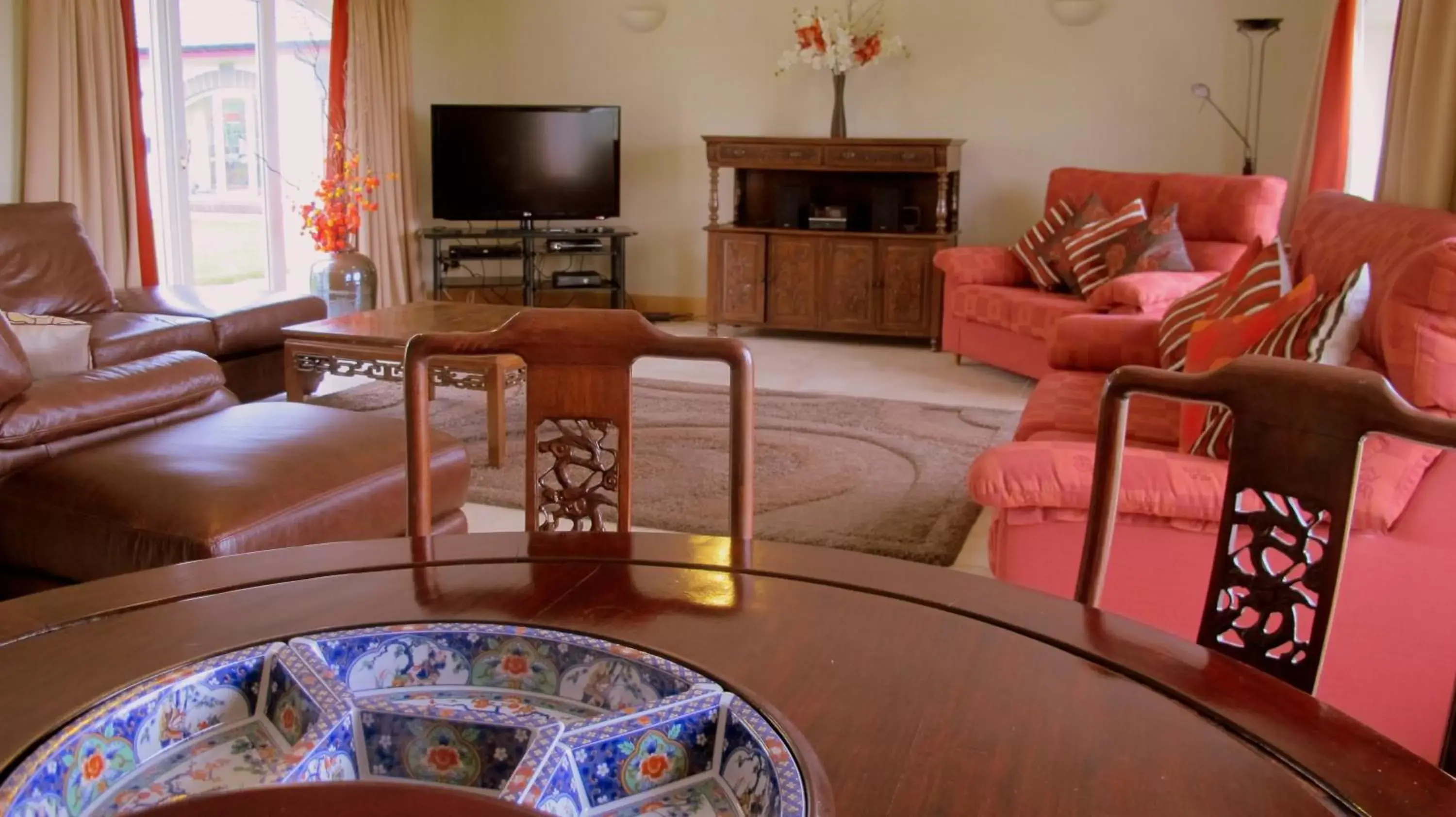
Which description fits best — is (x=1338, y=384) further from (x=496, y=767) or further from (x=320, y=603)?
(x=320, y=603)

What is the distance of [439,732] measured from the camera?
96 centimetres

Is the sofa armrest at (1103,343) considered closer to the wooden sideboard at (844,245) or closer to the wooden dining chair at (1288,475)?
the wooden sideboard at (844,245)

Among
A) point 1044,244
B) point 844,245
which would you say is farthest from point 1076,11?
point 844,245

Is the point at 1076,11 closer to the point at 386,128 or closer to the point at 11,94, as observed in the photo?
the point at 386,128

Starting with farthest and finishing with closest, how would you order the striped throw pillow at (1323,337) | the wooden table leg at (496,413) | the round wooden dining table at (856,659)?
the wooden table leg at (496,413)
the striped throw pillow at (1323,337)
the round wooden dining table at (856,659)

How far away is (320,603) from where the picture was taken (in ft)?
3.79

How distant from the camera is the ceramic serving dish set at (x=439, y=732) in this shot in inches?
34.8

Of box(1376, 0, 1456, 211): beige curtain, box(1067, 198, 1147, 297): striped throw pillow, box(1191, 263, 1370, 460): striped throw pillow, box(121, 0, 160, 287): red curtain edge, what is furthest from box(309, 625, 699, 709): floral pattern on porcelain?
box(121, 0, 160, 287): red curtain edge

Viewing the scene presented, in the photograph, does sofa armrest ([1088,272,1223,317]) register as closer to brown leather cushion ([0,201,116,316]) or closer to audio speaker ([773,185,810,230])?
audio speaker ([773,185,810,230])

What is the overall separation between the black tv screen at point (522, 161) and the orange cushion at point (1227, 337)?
481 cm

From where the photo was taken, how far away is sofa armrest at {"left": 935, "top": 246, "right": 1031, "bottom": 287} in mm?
5988

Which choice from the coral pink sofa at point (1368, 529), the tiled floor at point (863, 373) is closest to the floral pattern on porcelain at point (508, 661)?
the coral pink sofa at point (1368, 529)

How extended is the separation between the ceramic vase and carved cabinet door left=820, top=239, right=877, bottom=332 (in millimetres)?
2343

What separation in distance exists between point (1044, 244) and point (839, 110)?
1515 millimetres
